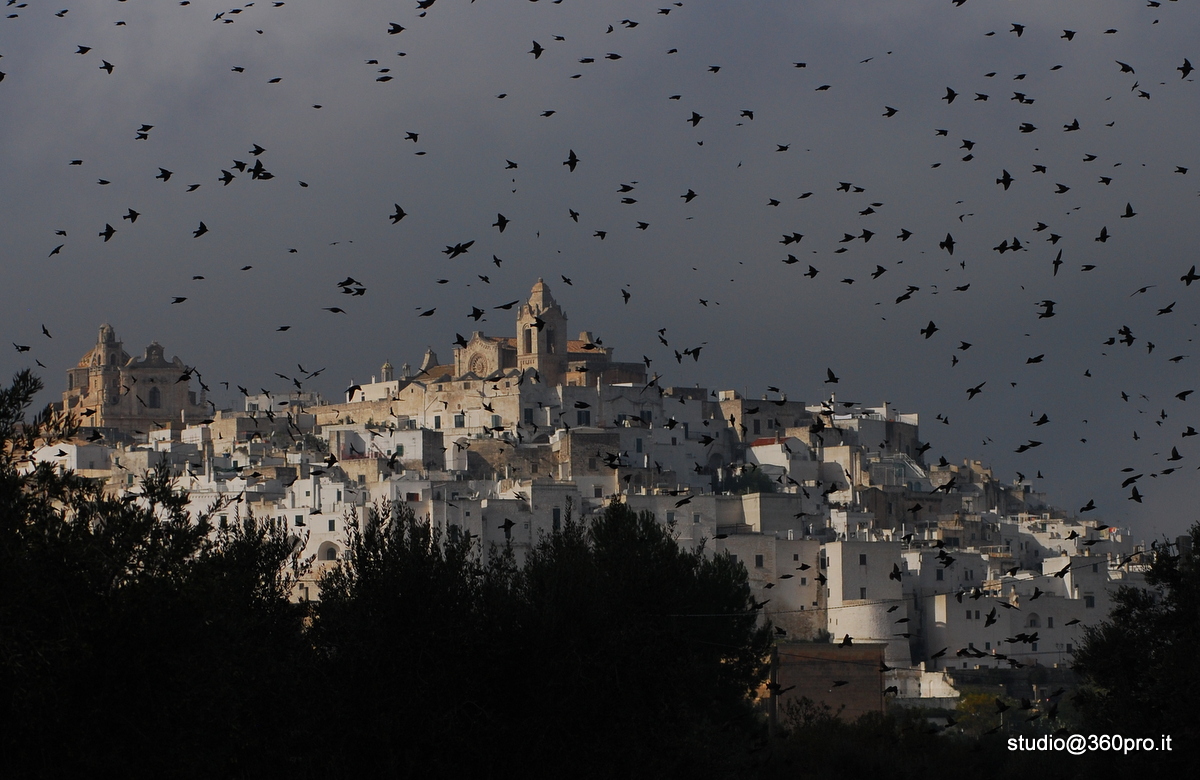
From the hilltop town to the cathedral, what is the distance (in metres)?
0.14

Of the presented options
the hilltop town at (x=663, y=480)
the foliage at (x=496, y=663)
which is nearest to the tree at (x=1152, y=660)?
the foliage at (x=496, y=663)

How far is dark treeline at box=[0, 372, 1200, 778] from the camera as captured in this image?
667 inches

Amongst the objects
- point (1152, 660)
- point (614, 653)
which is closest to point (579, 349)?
point (1152, 660)

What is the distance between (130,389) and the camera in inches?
4557

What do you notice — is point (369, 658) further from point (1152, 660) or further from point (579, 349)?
point (579, 349)

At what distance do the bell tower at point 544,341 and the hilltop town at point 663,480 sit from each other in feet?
0.56

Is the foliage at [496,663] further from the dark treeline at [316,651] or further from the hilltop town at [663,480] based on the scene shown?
the hilltop town at [663,480]

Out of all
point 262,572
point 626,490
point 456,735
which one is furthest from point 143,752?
point 626,490

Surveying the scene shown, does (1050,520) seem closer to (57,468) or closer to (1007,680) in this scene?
(1007,680)

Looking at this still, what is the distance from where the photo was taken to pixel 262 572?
2617 cm

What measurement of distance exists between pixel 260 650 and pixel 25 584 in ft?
18.3

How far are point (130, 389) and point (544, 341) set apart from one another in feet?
94.3

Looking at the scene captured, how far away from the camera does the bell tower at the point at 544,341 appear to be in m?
104

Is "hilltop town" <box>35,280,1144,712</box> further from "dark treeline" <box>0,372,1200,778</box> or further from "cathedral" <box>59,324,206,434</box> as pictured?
"dark treeline" <box>0,372,1200,778</box>
